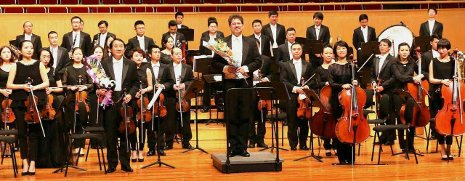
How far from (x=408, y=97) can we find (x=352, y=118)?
3.53ft

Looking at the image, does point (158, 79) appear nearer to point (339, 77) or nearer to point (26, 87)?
point (26, 87)

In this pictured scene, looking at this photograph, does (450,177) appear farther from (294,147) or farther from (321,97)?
(294,147)

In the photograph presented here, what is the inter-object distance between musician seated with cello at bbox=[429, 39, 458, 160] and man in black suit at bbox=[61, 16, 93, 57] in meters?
4.94

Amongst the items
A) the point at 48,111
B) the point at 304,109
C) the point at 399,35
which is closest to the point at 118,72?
the point at 48,111

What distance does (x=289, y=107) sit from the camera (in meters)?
8.93

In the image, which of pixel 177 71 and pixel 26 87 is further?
pixel 177 71

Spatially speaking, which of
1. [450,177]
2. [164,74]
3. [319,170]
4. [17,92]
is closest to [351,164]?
[319,170]

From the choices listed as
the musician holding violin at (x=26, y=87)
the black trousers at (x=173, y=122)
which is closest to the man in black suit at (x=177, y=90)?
the black trousers at (x=173, y=122)

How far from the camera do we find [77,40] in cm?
1087

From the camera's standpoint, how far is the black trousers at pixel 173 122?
8875 mm

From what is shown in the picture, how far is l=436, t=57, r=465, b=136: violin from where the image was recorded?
7.61 m

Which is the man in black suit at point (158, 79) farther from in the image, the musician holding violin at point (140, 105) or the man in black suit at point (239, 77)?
the man in black suit at point (239, 77)

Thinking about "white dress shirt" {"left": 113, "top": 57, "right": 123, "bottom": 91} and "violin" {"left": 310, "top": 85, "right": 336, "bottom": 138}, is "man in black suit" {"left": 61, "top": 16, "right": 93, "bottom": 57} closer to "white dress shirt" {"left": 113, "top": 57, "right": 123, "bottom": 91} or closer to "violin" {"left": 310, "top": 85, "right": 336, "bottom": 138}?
"white dress shirt" {"left": 113, "top": 57, "right": 123, "bottom": 91}

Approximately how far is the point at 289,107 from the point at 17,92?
127 inches
